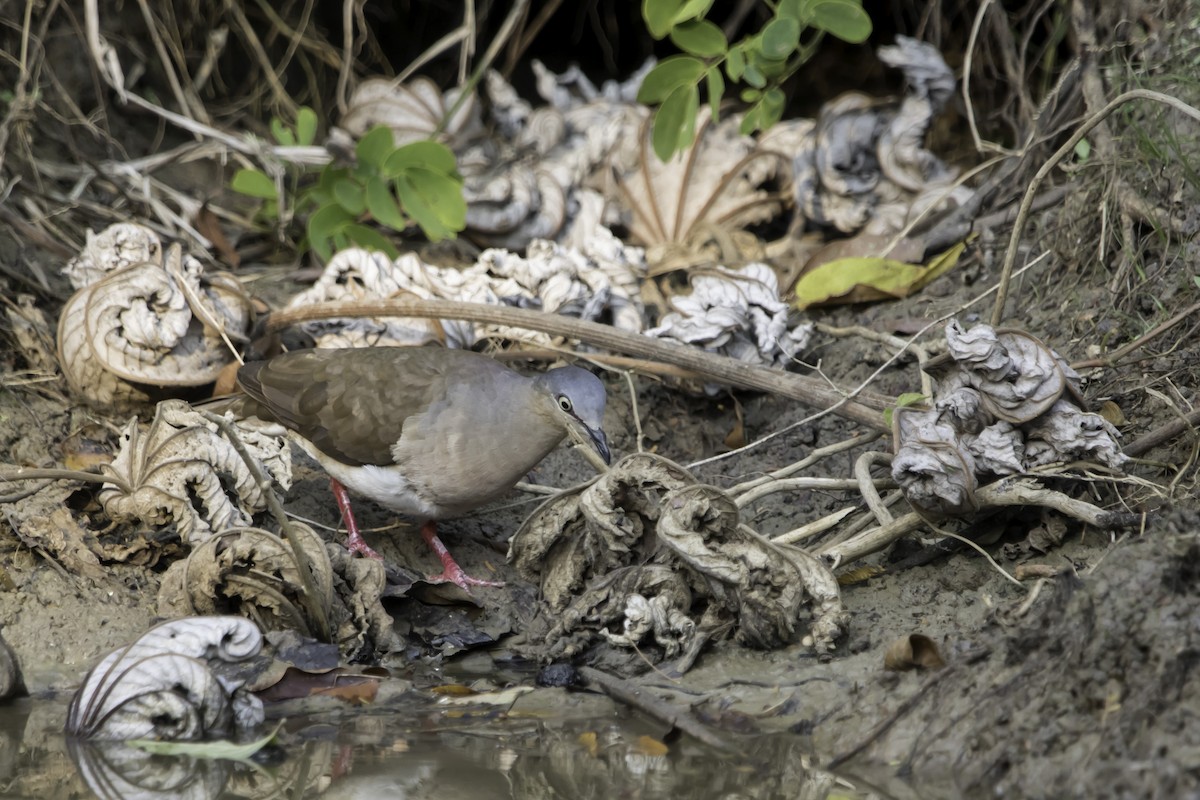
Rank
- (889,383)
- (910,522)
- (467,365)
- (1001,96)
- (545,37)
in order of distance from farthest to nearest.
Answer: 1. (545,37)
2. (1001,96)
3. (889,383)
4. (467,365)
5. (910,522)

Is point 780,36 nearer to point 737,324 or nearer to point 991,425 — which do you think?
point 737,324

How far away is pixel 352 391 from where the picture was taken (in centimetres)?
493

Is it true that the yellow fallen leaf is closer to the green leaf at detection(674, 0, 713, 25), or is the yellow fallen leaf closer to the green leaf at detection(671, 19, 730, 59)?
the green leaf at detection(671, 19, 730, 59)

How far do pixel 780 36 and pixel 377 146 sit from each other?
199 centimetres

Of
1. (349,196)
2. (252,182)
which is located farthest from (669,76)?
(252,182)

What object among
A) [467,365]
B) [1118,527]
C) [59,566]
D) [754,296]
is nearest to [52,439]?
[59,566]

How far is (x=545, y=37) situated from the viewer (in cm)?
862

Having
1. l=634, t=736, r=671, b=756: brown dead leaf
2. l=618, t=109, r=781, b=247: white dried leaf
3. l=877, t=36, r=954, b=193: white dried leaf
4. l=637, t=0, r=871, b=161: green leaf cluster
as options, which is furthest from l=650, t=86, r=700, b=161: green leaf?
l=634, t=736, r=671, b=756: brown dead leaf

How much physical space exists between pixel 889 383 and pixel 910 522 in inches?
51.0

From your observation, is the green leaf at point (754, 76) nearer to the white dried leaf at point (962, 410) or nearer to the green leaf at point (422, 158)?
the green leaf at point (422, 158)

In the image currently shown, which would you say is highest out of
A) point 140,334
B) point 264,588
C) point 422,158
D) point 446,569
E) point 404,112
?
point 422,158

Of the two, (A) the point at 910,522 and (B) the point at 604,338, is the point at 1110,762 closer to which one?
(A) the point at 910,522

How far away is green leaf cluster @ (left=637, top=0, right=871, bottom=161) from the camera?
551 centimetres

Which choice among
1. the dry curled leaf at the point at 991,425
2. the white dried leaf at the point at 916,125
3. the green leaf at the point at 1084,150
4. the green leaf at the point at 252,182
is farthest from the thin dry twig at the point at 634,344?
the white dried leaf at the point at 916,125
